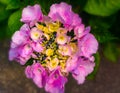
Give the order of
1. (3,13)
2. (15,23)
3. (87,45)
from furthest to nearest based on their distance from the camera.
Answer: (3,13)
(15,23)
(87,45)

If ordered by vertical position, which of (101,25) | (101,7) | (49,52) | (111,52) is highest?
(49,52)

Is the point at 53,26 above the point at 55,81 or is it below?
above

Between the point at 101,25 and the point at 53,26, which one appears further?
the point at 101,25

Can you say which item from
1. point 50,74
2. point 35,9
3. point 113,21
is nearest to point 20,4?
point 35,9

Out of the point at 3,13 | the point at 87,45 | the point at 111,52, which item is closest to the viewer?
the point at 87,45

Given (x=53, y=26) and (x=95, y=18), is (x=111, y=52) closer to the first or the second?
(x=95, y=18)

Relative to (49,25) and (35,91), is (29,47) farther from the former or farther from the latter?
(35,91)

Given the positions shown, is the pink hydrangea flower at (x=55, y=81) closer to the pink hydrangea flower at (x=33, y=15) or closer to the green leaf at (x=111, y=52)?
the pink hydrangea flower at (x=33, y=15)

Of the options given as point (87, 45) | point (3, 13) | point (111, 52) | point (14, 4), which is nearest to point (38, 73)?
point (87, 45)
